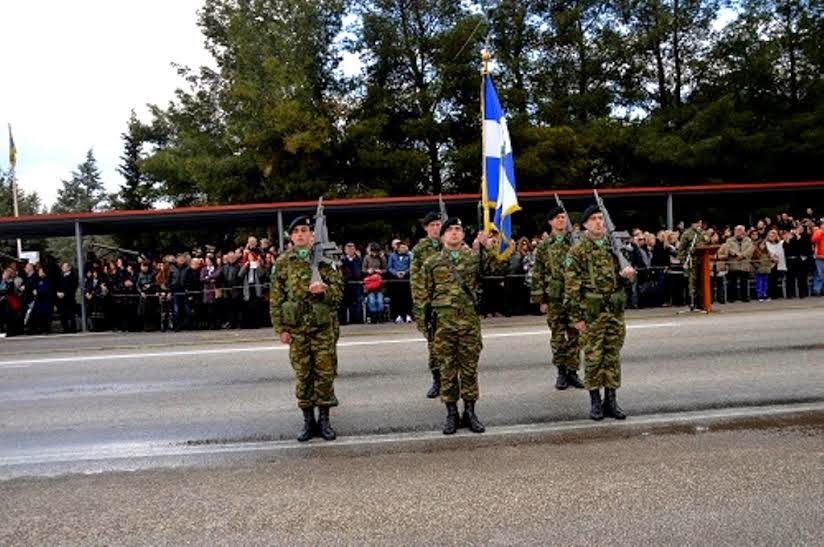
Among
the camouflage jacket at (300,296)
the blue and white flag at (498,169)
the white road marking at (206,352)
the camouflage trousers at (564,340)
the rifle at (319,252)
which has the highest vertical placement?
the blue and white flag at (498,169)

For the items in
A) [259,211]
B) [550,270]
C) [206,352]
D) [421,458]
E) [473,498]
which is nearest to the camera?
[473,498]

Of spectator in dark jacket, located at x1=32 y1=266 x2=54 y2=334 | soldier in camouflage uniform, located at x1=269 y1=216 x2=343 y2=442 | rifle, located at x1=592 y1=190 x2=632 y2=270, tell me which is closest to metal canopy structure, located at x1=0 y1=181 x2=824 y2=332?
spectator in dark jacket, located at x1=32 y1=266 x2=54 y2=334

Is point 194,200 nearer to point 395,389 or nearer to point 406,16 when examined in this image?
point 406,16

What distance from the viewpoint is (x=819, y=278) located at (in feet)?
59.8

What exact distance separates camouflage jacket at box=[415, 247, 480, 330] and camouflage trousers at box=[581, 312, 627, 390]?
115cm

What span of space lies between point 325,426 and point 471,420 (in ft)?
4.51

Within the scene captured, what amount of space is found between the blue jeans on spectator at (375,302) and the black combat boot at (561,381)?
882 cm

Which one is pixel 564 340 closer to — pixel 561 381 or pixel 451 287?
pixel 561 381

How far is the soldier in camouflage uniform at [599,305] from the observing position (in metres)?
6.95

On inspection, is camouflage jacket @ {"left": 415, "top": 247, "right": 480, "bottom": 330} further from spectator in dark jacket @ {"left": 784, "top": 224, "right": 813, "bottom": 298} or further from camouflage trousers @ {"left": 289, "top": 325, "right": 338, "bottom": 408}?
spectator in dark jacket @ {"left": 784, "top": 224, "right": 813, "bottom": 298}

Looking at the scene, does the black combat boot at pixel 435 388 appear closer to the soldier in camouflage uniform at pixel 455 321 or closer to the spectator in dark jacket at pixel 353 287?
the soldier in camouflage uniform at pixel 455 321

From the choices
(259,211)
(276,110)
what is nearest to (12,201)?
(276,110)

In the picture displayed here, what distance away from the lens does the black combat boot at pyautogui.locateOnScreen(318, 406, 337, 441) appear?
22.0 feet

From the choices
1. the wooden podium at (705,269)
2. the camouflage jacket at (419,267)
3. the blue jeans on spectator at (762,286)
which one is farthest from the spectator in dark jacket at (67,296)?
the blue jeans on spectator at (762,286)
